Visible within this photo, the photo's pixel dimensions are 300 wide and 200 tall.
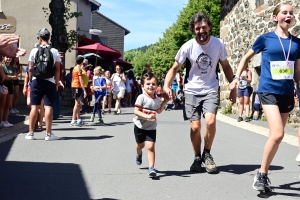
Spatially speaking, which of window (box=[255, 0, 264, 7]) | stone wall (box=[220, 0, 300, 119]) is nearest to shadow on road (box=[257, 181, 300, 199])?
stone wall (box=[220, 0, 300, 119])

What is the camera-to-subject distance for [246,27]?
55.1 feet

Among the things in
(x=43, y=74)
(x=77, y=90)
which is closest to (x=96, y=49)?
(x=77, y=90)

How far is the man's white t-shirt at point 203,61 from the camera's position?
20.7 ft

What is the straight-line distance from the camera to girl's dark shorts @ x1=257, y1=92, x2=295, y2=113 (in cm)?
532

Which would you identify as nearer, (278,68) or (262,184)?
(262,184)

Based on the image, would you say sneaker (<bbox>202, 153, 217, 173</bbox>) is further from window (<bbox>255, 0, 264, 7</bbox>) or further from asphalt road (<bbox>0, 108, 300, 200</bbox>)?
window (<bbox>255, 0, 264, 7</bbox>)

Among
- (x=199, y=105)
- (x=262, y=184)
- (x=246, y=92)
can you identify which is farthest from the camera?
(x=246, y=92)

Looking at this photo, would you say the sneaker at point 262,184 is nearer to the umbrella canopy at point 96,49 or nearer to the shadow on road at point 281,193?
the shadow on road at point 281,193

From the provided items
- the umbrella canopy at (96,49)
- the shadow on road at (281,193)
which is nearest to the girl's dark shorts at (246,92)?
the shadow on road at (281,193)

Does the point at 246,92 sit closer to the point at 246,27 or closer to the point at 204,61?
the point at 246,27

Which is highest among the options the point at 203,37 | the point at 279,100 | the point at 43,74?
the point at 203,37

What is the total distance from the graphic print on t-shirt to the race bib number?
1.09 m

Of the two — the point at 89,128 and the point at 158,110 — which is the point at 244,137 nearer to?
the point at 89,128

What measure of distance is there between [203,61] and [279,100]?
Result: 4.18ft
